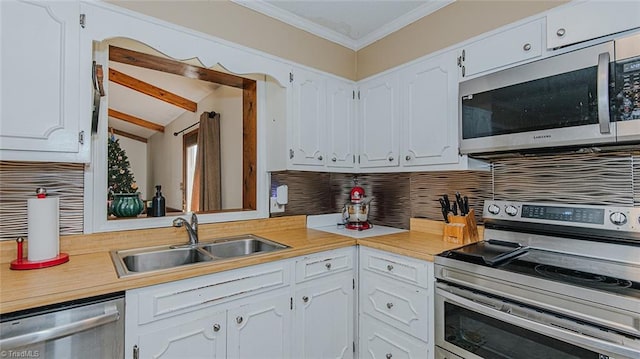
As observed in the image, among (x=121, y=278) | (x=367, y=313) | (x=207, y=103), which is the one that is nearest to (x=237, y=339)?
(x=121, y=278)

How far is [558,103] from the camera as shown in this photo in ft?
4.29

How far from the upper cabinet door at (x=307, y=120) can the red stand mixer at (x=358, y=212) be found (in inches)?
17.1

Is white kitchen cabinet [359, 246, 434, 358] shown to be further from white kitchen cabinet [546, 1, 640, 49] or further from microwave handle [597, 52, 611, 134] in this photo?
white kitchen cabinet [546, 1, 640, 49]

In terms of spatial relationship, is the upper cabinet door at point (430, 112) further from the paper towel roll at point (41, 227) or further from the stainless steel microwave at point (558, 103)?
the paper towel roll at point (41, 227)

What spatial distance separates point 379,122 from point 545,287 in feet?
4.67

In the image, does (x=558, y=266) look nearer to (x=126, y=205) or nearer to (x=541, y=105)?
(x=541, y=105)

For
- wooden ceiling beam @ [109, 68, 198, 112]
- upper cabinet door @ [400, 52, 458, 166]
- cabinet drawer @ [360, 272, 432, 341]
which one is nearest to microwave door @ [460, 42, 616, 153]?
upper cabinet door @ [400, 52, 458, 166]

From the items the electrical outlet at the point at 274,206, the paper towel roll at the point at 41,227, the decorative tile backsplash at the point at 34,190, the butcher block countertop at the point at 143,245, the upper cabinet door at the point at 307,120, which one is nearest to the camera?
the butcher block countertop at the point at 143,245

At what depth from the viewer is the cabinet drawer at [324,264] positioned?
167cm

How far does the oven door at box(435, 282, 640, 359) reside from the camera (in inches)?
39.5

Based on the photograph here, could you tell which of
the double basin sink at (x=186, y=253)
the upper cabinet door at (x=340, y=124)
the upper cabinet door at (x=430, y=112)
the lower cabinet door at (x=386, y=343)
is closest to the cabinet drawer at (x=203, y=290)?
the double basin sink at (x=186, y=253)

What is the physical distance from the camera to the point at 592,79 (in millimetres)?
1209

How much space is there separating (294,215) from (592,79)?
184 cm

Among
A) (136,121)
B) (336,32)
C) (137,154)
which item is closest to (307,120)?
(336,32)
